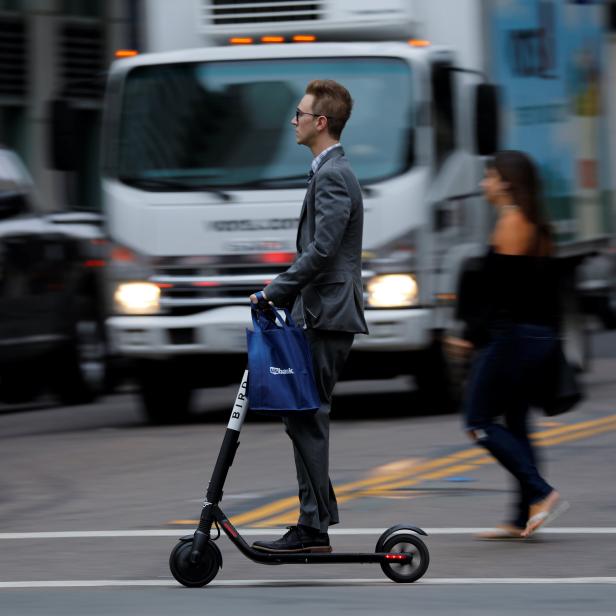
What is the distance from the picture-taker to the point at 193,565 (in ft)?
22.6

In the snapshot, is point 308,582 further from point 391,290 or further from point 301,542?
point 391,290

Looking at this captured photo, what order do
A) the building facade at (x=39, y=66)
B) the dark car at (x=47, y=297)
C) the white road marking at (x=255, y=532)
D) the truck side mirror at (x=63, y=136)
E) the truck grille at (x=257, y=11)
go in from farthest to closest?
the building facade at (x=39, y=66) → the dark car at (x=47, y=297) → the truck grille at (x=257, y=11) → the truck side mirror at (x=63, y=136) → the white road marking at (x=255, y=532)

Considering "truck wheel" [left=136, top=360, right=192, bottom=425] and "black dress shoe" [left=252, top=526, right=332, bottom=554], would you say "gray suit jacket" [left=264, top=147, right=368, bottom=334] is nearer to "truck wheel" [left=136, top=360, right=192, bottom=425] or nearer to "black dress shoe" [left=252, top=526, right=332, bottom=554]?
"black dress shoe" [left=252, top=526, right=332, bottom=554]

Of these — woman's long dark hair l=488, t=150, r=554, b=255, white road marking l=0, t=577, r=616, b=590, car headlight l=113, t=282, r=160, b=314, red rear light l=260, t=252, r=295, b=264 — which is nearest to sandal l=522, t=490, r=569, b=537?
white road marking l=0, t=577, r=616, b=590

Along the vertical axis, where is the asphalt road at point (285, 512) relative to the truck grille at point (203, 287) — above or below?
below

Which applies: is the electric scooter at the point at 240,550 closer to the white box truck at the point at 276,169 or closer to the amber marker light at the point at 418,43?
the white box truck at the point at 276,169

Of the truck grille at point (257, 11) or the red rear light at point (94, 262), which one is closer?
the truck grille at point (257, 11)

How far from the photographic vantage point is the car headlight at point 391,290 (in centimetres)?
→ 1256

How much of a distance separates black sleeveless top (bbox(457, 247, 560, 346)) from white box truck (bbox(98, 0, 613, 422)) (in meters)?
4.42

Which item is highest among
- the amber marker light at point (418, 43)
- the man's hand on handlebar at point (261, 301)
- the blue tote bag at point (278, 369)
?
the amber marker light at point (418, 43)

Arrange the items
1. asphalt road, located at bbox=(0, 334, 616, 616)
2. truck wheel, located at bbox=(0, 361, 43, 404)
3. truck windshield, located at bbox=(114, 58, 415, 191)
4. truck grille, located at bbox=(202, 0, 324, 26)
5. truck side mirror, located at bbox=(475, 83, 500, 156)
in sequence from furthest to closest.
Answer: truck wheel, located at bbox=(0, 361, 43, 404), truck grille, located at bbox=(202, 0, 324, 26), truck side mirror, located at bbox=(475, 83, 500, 156), truck windshield, located at bbox=(114, 58, 415, 191), asphalt road, located at bbox=(0, 334, 616, 616)

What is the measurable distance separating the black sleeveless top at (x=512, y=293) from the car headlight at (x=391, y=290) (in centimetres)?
441

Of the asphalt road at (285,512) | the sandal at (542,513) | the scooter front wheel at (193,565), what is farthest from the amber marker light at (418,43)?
the scooter front wheel at (193,565)

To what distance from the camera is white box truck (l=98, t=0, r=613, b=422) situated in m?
12.6
